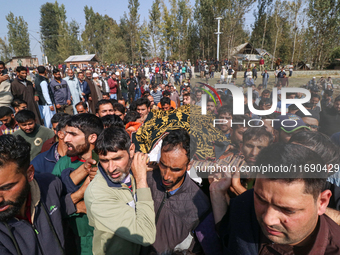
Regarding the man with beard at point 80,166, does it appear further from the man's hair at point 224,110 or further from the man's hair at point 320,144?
the man's hair at point 320,144

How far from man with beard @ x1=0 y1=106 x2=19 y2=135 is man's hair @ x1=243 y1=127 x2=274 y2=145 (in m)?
4.08

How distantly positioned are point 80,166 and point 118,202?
0.62 m

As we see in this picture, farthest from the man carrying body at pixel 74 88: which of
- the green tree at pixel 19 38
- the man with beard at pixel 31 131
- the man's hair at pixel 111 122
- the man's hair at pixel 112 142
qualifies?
the green tree at pixel 19 38

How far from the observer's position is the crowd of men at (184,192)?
118 centimetres

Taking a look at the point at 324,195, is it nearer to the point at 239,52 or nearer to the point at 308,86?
the point at 308,86

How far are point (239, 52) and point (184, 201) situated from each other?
39.0 m

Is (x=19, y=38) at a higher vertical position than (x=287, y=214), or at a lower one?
higher

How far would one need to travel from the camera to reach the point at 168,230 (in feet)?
6.01

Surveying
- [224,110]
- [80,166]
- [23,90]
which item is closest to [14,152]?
[80,166]

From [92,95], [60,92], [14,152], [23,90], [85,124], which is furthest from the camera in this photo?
[92,95]

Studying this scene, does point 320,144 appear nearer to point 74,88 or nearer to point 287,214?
point 287,214

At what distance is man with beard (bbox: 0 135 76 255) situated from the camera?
1361 mm

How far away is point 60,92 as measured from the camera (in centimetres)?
695

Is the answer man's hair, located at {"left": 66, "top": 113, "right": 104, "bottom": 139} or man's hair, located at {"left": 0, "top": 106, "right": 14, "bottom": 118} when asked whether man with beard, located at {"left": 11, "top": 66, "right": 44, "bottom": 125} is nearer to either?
man's hair, located at {"left": 0, "top": 106, "right": 14, "bottom": 118}
